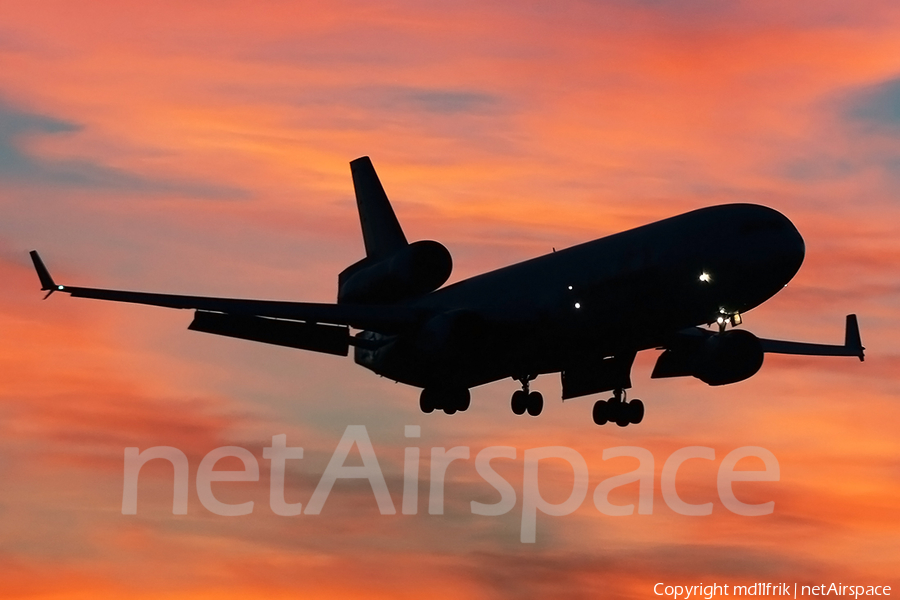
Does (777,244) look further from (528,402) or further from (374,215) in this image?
(374,215)

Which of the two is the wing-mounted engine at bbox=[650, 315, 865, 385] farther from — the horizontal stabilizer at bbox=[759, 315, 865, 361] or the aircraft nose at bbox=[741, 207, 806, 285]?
the horizontal stabilizer at bbox=[759, 315, 865, 361]

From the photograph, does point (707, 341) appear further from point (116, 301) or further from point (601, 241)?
point (116, 301)

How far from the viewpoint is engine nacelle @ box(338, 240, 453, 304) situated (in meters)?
74.1

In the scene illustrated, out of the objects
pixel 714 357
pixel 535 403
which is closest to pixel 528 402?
pixel 535 403

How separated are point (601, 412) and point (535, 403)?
313 centimetres

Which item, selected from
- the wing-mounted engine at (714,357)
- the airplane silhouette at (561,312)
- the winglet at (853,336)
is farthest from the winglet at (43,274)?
the winglet at (853,336)

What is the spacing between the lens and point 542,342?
67.3 metres

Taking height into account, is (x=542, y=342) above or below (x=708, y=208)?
below

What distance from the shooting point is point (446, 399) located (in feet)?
241

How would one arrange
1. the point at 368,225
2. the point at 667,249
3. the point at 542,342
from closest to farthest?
the point at 667,249, the point at 542,342, the point at 368,225

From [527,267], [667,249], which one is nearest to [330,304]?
[527,267]

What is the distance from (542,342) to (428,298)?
9101 millimetres

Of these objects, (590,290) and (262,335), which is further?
(262,335)

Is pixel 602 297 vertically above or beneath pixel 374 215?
beneath
